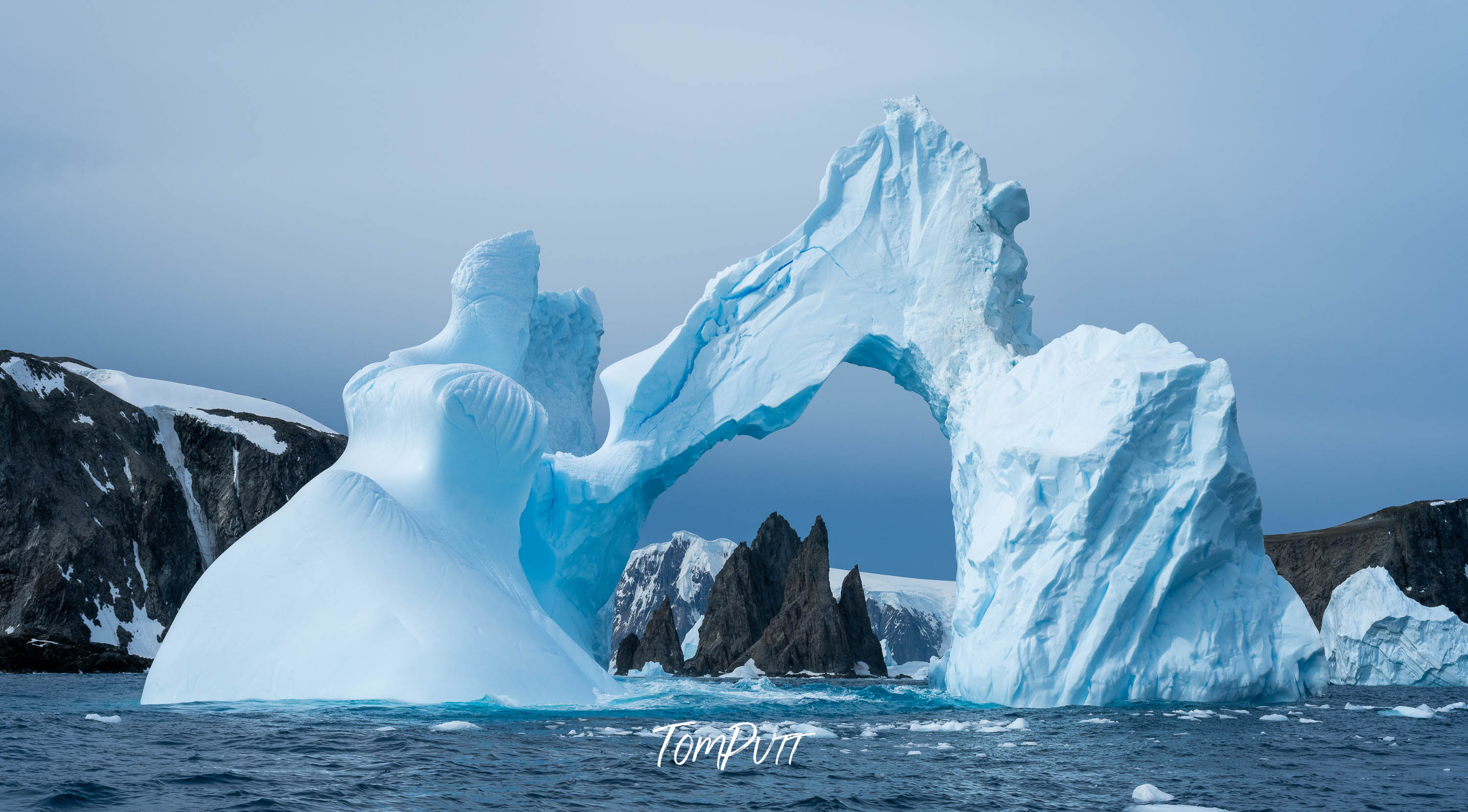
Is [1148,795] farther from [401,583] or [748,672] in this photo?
[748,672]

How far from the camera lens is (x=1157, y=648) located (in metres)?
17.3

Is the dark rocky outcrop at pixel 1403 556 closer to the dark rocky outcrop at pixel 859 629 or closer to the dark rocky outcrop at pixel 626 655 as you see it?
the dark rocky outcrop at pixel 859 629

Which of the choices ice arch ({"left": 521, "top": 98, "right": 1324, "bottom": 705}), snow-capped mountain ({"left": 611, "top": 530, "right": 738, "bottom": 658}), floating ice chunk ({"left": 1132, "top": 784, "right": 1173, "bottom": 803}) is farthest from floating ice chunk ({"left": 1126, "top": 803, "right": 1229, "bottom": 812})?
snow-capped mountain ({"left": 611, "top": 530, "right": 738, "bottom": 658})

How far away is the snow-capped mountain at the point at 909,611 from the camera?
93.9m

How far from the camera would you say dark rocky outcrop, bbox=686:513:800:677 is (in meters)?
57.6

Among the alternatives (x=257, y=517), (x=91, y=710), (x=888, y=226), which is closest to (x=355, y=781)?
(x=91, y=710)

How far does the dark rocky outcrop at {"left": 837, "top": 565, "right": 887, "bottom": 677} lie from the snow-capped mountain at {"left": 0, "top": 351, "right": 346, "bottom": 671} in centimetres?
3032

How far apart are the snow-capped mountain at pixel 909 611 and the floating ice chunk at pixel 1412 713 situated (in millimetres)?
74172

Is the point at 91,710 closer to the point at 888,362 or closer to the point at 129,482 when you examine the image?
the point at 888,362

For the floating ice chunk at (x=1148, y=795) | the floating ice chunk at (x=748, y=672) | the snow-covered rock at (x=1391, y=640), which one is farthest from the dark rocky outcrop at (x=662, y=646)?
the floating ice chunk at (x=1148, y=795)

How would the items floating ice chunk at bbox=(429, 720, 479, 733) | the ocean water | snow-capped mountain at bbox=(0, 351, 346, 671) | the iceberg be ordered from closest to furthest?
1. the ocean water
2. floating ice chunk at bbox=(429, 720, 479, 733)
3. the iceberg
4. snow-capped mountain at bbox=(0, 351, 346, 671)

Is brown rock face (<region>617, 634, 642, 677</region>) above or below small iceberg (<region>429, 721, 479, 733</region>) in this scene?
above

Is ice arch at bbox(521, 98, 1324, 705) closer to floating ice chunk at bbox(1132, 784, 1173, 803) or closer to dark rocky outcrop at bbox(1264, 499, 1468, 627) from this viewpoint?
floating ice chunk at bbox(1132, 784, 1173, 803)

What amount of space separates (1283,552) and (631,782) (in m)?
57.5
